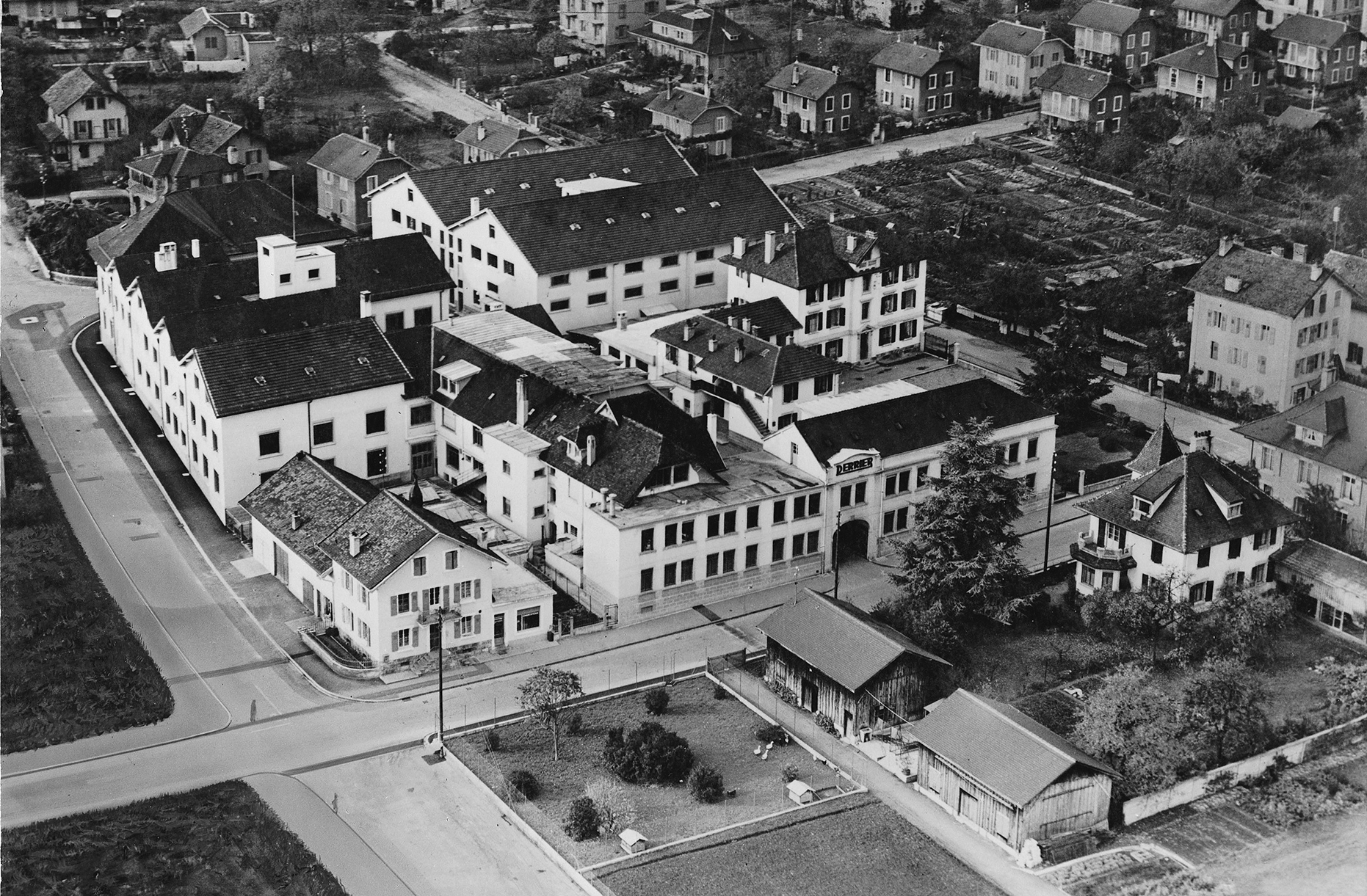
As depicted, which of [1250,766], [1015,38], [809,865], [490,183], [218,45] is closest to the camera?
[809,865]

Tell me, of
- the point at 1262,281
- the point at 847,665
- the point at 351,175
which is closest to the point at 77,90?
the point at 351,175

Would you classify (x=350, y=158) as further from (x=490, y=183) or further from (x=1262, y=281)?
(x=1262, y=281)

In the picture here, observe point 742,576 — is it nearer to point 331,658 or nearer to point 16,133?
point 331,658

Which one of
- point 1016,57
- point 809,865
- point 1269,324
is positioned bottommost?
point 809,865

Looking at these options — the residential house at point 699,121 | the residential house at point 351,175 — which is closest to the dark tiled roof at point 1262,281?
the residential house at point 699,121

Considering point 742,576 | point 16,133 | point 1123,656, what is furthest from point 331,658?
point 16,133

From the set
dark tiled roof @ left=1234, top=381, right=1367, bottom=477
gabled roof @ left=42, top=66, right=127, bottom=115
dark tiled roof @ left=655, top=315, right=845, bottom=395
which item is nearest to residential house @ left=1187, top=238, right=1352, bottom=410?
dark tiled roof @ left=1234, top=381, right=1367, bottom=477

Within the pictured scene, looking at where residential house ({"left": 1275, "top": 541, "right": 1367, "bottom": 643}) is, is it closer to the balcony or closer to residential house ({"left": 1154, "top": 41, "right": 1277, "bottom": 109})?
the balcony
